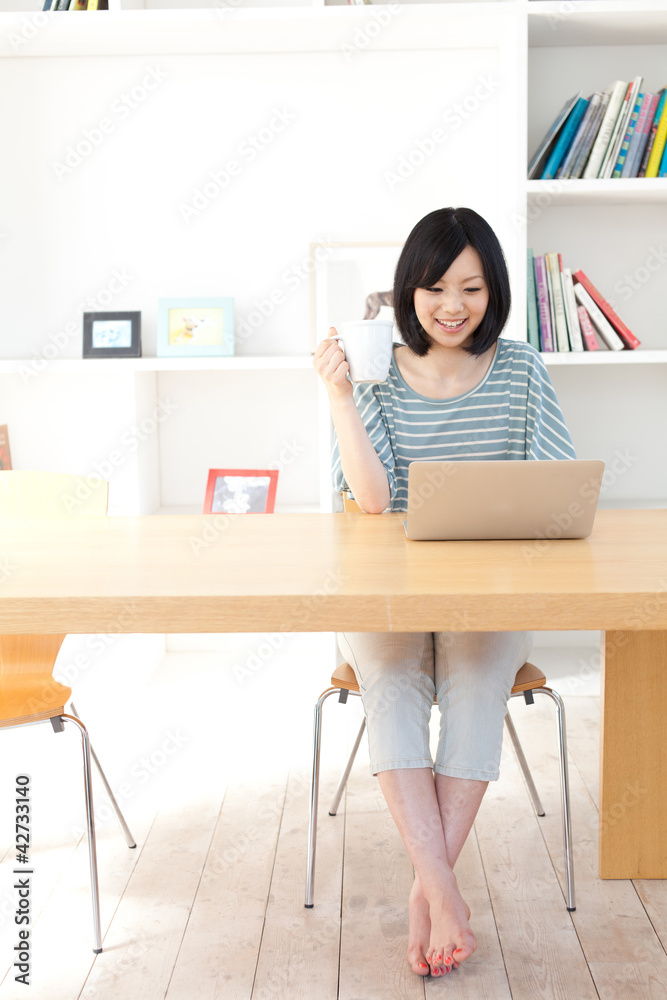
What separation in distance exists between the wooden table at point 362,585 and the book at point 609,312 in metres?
1.22

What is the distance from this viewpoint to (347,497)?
5.88 feet

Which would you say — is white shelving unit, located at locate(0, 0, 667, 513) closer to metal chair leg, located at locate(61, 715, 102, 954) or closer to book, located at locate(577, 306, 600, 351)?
book, located at locate(577, 306, 600, 351)

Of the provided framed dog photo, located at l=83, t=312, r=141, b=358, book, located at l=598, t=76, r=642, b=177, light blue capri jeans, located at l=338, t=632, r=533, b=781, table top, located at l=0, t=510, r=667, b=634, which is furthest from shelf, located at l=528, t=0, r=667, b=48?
light blue capri jeans, located at l=338, t=632, r=533, b=781

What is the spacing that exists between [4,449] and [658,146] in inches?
83.3

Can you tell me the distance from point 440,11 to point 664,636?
1.83 metres

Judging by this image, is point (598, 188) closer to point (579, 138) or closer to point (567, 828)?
point (579, 138)

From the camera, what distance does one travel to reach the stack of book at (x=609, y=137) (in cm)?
248

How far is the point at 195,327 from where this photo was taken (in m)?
2.75

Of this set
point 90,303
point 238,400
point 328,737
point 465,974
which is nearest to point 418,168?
point 238,400

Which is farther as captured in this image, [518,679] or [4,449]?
[4,449]

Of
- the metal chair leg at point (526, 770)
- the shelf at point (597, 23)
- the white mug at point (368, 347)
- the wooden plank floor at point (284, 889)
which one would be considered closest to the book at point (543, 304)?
the shelf at point (597, 23)

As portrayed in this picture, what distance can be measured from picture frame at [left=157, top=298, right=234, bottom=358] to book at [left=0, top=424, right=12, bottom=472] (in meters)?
0.54

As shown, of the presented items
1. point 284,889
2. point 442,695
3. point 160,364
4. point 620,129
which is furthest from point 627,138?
point 284,889

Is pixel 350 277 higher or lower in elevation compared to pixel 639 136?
lower
